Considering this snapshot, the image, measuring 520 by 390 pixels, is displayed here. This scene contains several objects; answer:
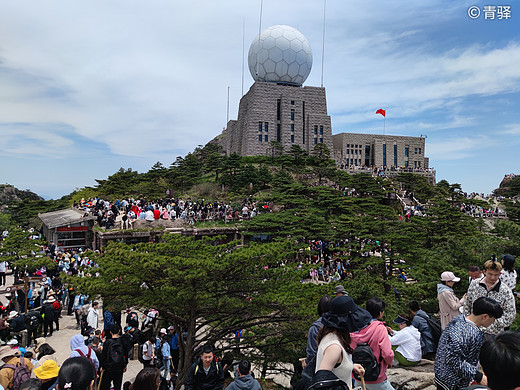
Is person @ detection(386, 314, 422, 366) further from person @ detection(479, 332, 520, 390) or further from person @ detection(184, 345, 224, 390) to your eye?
person @ detection(479, 332, 520, 390)

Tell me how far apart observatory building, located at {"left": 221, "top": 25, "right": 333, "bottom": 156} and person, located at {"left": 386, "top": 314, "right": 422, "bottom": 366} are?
4297 cm

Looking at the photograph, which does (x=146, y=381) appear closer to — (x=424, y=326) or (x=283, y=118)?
(x=424, y=326)

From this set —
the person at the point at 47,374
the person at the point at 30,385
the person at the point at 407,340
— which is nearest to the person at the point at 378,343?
the person at the point at 407,340

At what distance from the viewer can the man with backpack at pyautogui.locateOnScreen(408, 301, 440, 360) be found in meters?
6.00

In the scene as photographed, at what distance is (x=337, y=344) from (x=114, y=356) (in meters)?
5.57

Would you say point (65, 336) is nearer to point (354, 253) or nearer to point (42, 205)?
point (354, 253)

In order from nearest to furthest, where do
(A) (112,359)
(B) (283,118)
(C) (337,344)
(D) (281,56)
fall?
1. (C) (337,344)
2. (A) (112,359)
3. (D) (281,56)
4. (B) (283,118)

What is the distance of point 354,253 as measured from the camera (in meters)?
20.0

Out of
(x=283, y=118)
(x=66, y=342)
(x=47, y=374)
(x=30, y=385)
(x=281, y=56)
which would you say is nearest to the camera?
(x=30, y=385)

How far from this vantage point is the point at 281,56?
46.7 metres

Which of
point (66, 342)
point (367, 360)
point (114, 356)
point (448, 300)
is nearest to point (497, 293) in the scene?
point (448, 300)

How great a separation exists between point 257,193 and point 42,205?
29272 mm

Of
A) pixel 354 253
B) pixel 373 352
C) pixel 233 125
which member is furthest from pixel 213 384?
pixel 233 125

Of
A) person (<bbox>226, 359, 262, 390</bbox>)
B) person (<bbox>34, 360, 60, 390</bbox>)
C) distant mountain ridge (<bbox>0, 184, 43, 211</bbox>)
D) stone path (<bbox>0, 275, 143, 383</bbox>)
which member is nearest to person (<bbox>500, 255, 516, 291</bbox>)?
person (<bbox>226, 359, 262, 390</bbox>)
